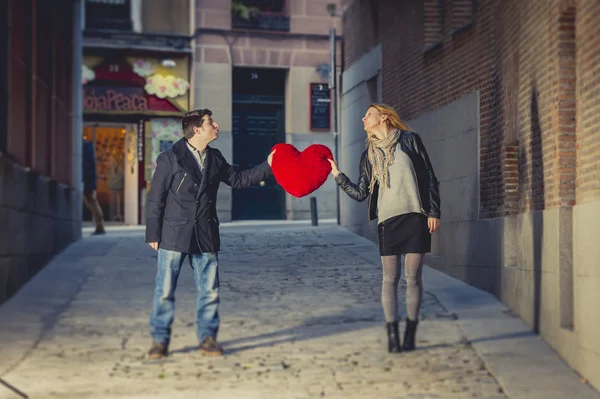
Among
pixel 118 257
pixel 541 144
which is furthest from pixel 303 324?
pixel 118 257

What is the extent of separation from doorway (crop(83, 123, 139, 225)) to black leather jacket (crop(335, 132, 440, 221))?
19042 mm

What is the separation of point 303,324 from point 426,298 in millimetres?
1917

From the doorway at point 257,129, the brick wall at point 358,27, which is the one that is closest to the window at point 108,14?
the doorway at point 257,129

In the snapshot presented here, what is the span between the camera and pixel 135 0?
86.4 ft

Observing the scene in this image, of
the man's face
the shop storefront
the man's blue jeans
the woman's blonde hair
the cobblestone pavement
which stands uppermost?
the shop storefront

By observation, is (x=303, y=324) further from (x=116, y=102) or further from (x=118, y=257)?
(x=116, y=102)

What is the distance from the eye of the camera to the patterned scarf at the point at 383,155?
7.75 meters

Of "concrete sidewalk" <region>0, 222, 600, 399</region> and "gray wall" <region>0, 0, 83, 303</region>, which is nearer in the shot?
"concrete sidewalk" <region>0, 222, 600, 399</region>

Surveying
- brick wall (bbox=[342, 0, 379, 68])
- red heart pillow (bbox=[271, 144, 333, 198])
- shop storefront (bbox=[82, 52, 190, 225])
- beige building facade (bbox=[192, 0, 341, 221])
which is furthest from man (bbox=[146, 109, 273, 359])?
beige building facade (bbox=[192, 0, 341, 221])

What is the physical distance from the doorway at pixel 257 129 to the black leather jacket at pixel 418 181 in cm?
1979

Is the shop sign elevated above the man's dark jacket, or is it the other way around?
the shop sign

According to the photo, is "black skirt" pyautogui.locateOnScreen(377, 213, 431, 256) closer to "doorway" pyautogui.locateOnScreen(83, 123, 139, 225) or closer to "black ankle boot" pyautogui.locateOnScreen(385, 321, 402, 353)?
"black ankle boot" pyautogui.locateOnScreen(385, 321, 402, 353)

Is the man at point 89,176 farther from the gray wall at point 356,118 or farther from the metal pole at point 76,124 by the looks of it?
the gray wall at point 356,118

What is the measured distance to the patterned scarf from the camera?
7.75 metres
